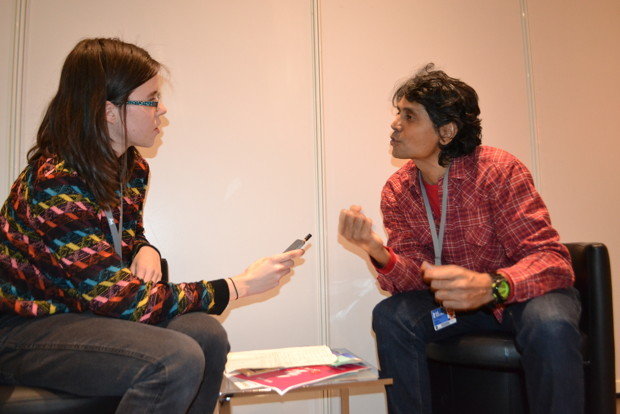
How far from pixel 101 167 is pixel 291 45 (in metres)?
1.55

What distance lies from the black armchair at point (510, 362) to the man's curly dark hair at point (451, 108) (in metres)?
0.57

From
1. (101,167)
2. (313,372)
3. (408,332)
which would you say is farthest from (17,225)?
(408,332)

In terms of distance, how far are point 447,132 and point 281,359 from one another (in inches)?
43.6

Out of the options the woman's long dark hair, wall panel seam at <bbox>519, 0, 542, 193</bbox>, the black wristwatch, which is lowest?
the black wristwatch

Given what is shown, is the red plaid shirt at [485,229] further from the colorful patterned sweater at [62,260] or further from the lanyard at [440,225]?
the colorful patterned sweater at [62,260]

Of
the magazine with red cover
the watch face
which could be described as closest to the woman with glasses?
A: the magazine with red cover

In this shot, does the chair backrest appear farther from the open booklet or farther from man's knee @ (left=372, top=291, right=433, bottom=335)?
the open booklet

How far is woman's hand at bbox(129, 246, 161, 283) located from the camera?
158cm

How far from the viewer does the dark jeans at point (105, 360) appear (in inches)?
46.5

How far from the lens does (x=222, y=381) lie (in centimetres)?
153

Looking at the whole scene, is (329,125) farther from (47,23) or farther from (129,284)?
(129,284)

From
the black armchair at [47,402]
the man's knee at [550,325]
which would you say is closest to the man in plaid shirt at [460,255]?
the man's knee at [550,325]

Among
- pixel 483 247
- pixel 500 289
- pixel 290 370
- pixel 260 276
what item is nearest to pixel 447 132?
pixel 483 247

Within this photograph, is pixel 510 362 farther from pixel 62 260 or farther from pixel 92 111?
pixel 92 111
